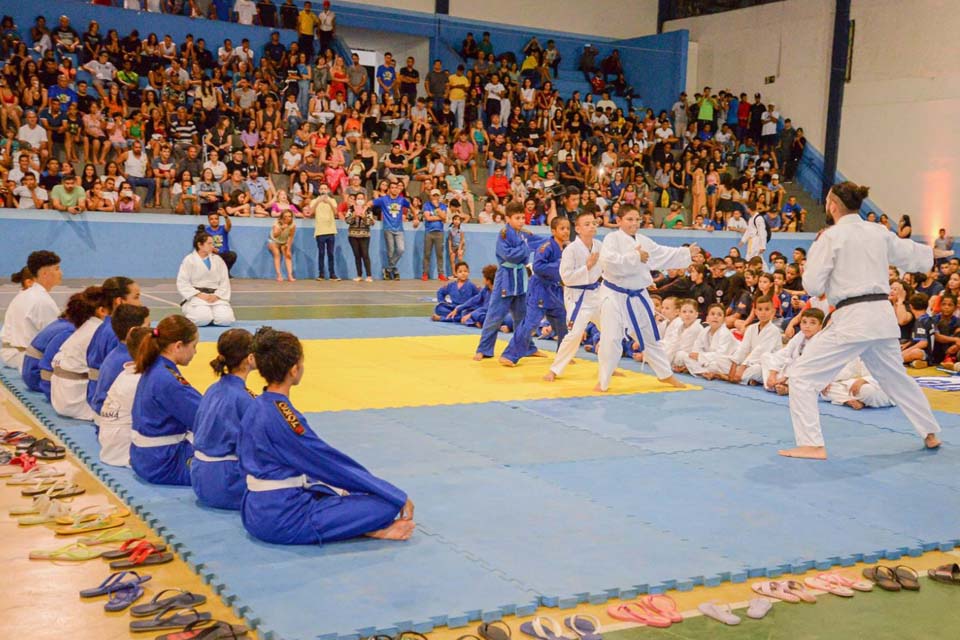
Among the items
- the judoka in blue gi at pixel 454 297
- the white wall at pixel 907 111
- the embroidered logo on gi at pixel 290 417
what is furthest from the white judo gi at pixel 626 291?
the white wall at pixel 907 111

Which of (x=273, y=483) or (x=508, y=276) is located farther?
(x=508, y=276)

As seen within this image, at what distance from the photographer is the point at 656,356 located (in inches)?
357

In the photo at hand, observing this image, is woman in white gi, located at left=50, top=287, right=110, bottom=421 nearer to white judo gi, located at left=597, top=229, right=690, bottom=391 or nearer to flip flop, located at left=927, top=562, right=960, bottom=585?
white judo gi, located at left=597, top=229, right=690, bottom=391

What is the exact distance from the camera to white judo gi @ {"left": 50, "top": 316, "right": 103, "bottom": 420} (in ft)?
23.4

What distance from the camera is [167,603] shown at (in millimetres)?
3895

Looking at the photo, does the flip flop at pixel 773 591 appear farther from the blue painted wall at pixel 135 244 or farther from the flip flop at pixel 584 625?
the blue painted wall at pixel 135 244

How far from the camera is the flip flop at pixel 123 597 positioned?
3.91 metres

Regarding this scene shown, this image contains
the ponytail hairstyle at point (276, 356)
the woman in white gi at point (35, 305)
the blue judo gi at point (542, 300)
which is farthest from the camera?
the blue judo gi at point (542, 300)

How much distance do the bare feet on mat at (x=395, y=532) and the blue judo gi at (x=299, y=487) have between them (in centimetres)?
3

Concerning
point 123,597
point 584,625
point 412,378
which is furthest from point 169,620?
point 412,378

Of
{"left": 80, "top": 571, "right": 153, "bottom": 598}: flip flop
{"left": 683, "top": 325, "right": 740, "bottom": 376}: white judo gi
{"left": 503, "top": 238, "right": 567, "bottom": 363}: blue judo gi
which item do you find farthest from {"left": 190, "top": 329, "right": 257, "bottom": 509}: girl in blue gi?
{"left": 683, "top": 325, "right": 740, "bottom": 376}: white judo gi

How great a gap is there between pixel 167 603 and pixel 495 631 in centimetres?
133

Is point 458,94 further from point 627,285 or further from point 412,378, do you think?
point 627,285

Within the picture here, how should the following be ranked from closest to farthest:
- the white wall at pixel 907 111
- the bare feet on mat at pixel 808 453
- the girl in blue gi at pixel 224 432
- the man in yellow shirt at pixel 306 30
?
the girl in blue gi at pixel 224 432 → the bare feet on mat at pixel 808 453 → the man in yellow shirt at pixel 306 30 → the white wall at pixel 907 111
